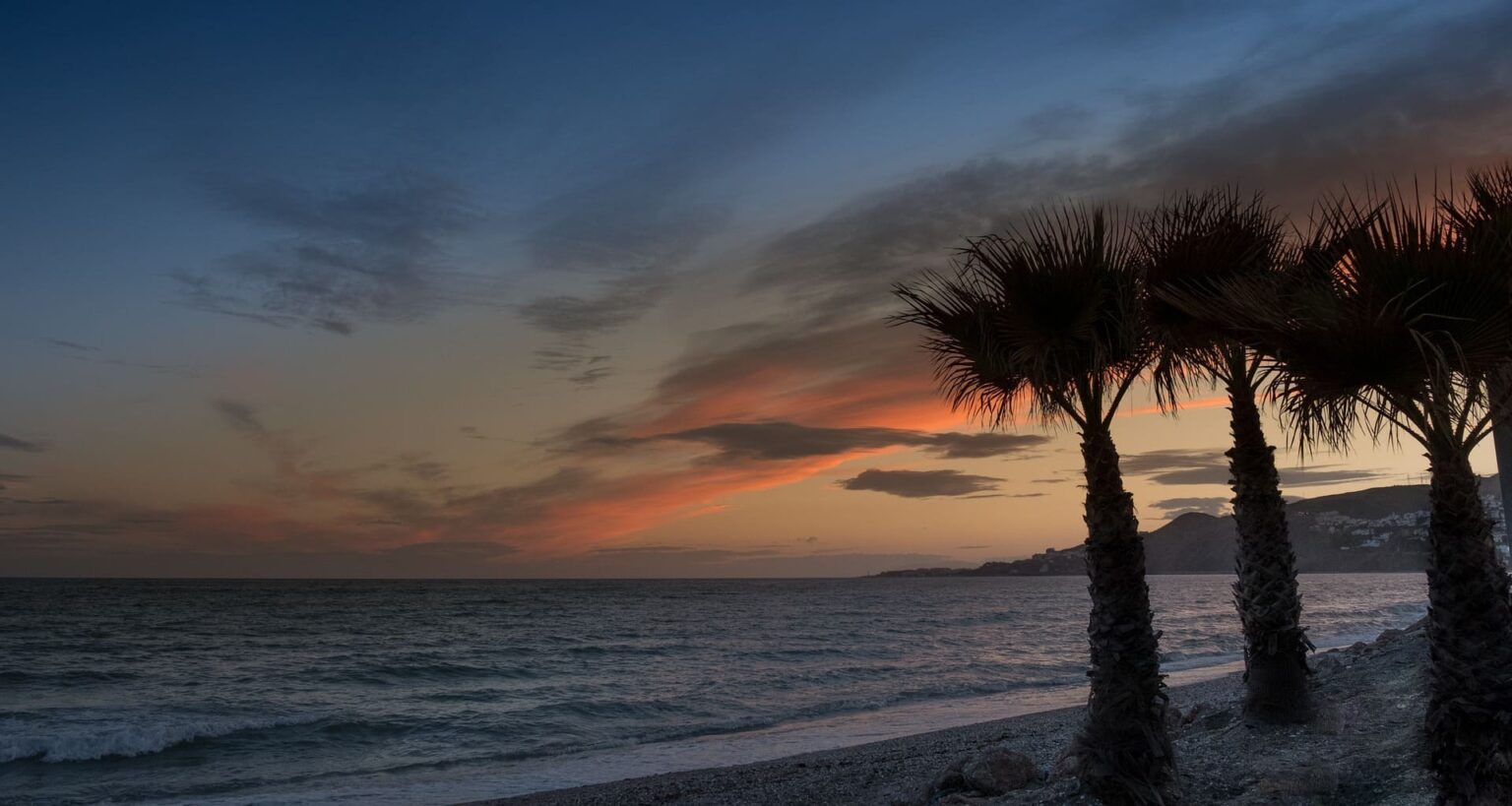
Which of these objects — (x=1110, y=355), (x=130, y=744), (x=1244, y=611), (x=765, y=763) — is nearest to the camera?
(x=1110, y=355)

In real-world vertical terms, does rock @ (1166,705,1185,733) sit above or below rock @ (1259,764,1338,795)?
below

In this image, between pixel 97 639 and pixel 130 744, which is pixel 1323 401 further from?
pixel 97 639

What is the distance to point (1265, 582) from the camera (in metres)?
10.3

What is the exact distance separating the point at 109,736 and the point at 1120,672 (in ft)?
73.7

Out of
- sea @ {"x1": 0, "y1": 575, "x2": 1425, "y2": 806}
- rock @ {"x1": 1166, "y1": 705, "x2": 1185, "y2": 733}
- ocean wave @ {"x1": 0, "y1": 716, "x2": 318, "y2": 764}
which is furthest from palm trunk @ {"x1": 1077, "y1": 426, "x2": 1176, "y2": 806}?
ocean wave @ {"x1": 0, "y1": 716, "x2": 318, "y2": 764}

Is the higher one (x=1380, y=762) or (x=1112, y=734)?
(x=1112, y=734)

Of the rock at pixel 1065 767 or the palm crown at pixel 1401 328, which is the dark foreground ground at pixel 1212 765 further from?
the palm crown at pixel 1401 328

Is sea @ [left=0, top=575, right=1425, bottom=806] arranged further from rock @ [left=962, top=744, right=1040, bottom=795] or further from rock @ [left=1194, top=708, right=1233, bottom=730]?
rock @ [left=962, top=744, right=1040, bottom=795]

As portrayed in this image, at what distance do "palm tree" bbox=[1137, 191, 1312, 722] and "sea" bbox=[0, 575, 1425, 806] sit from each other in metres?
8.60

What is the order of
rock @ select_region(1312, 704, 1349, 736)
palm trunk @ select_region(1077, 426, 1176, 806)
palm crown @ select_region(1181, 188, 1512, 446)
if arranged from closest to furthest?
palm crown @ select_region(1181, 188, 1512, 446) < palm trunk @ select_region(1077, 426, 1176, 806) < rock @ select_region(1312, 704, 1349, 736)

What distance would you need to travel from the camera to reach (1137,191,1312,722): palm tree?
30.6 feet

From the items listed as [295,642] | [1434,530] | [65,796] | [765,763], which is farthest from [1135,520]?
[295,642]

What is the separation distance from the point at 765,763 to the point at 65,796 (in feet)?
40.3

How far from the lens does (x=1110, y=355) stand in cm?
835
